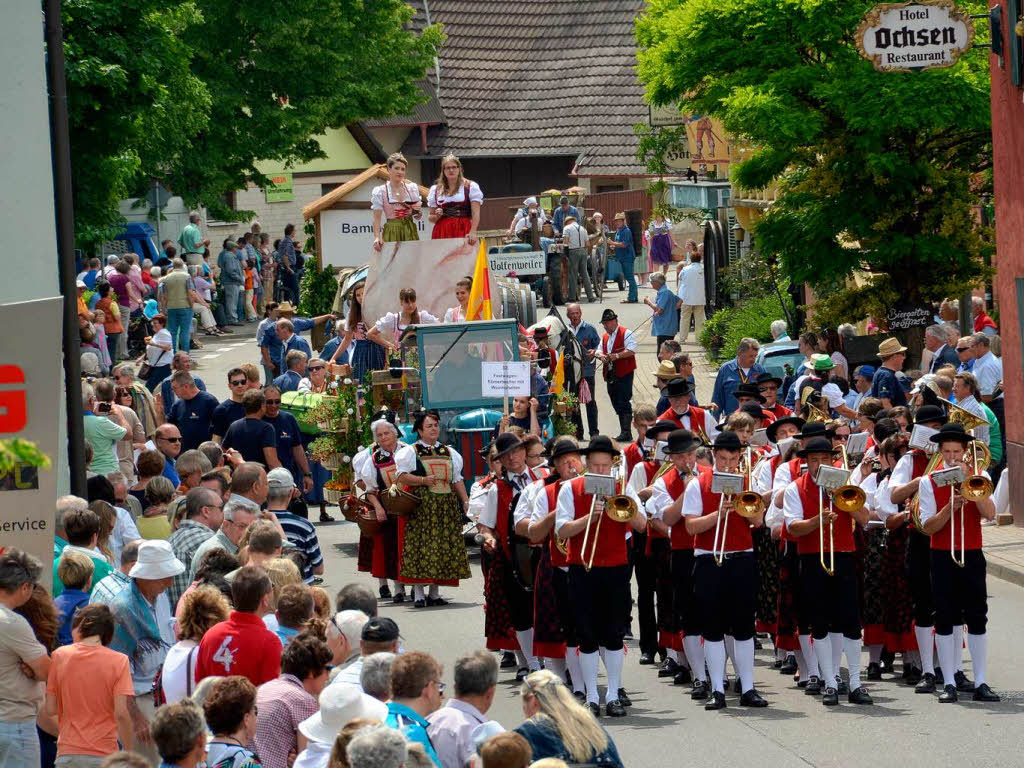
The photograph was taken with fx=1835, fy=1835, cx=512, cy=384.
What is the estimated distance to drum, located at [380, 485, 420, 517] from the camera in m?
15.8

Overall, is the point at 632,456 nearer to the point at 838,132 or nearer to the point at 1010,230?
the point at 1010,230

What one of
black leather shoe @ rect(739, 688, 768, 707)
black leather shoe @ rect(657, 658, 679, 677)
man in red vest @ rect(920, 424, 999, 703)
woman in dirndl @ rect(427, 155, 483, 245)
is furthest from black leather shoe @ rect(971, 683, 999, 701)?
woman in dirndl @ rect(427, 155, 483, 245)

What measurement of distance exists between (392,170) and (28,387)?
12795 mm

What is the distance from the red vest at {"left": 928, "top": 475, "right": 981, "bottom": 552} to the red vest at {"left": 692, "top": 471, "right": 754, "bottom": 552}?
1302 millimetres

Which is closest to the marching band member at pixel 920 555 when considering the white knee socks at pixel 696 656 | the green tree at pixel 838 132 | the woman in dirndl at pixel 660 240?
the white knee socks at pixel 696 656

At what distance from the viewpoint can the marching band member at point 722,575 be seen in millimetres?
12250

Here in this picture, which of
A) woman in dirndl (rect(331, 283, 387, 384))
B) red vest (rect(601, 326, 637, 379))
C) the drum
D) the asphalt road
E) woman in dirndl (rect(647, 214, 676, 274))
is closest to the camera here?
the asphalt road

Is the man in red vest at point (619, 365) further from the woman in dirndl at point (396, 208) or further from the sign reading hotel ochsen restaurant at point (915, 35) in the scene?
the sign reading hotel ochsen restaurant at point (915, 35)

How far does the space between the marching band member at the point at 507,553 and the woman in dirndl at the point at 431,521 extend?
222 centimetres

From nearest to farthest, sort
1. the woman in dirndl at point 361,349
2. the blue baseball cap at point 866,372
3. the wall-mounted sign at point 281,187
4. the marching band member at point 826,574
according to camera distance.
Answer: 1. the marching band member at point 826,574
2. the blue baseball cap at point 866,372
3. the woman in dirndl at point 361,349
4. the wall-mounted sign at point 281,187

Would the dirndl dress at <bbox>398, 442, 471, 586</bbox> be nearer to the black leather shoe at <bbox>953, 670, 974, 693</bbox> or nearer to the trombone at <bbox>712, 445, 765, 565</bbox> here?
the trombone at <bbox>712, 445, 765, 565</bbox>

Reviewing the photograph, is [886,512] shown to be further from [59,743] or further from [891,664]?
[59,743]

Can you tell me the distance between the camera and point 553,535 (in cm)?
1245

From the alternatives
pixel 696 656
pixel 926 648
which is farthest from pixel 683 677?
pixel 926 648
